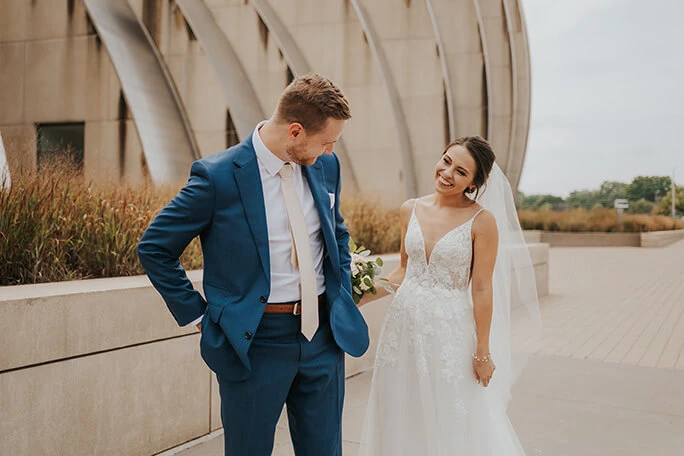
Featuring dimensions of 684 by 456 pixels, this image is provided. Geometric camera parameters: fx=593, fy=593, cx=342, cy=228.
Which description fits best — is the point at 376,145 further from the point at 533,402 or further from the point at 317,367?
the point at 317,367

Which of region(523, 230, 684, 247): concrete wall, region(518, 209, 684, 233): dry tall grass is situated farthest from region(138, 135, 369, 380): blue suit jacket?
region(518, 209, 684, 233): dry tall grass

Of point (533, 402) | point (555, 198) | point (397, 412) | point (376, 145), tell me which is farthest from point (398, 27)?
point (555, 198)

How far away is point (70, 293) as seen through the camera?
3.30 m

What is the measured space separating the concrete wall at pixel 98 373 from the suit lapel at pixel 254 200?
5.32 ft

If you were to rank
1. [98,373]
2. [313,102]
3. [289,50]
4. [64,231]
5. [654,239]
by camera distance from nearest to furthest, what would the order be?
[313,102], [98,373], [64,231], [289,50], [654,239]

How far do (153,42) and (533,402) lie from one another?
14.8 meters

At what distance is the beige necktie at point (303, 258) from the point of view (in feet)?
7.38

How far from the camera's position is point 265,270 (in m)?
2.18

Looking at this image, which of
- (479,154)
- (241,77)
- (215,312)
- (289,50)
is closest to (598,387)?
(479,154)

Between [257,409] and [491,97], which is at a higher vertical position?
[491,97]

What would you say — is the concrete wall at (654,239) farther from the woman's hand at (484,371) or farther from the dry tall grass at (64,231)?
the woman's hand at (484,371)

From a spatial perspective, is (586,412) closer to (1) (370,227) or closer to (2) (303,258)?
(2) (303,258)

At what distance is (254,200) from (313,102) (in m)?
0.42

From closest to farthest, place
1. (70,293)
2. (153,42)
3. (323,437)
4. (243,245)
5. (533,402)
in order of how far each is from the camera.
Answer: (243,245) < (323,437) < (70,293) < (533,402) < (153,42)
